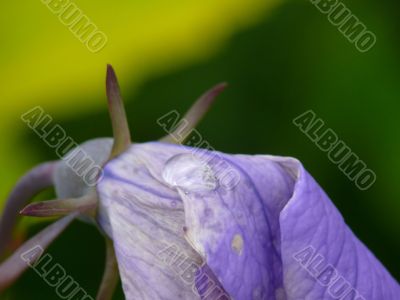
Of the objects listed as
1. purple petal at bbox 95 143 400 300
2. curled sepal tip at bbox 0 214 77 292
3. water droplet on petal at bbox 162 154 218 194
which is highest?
curled sepal tip at bbox 0 214 77 292

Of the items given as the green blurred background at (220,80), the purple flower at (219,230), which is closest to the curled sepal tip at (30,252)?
the purple flower at (219,230)

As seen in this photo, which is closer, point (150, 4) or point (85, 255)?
point (85, 255)

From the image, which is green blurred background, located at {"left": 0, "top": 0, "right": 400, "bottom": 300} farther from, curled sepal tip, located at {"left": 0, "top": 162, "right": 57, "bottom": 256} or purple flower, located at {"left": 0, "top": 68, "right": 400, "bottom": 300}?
purple flower, located at {"left": 0, "top": 68, "right": 400, "bottom": 300}

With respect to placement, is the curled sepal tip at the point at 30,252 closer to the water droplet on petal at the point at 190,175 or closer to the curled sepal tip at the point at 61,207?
the curled sepal tip at the point at 61,207

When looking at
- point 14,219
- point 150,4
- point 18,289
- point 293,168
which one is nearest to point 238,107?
point 150,4

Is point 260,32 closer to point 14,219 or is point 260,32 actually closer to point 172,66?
point 172,66

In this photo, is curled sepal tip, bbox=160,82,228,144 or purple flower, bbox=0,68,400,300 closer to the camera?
purple flower, bbox=0,68,400,300

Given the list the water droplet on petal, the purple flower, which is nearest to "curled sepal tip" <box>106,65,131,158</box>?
the purple flower
